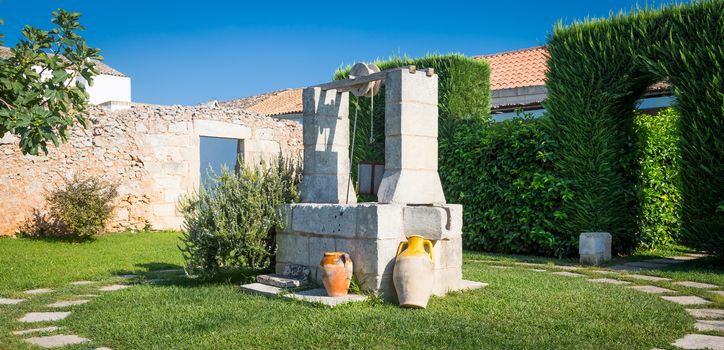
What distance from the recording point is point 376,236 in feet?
19.2

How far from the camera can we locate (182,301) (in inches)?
238

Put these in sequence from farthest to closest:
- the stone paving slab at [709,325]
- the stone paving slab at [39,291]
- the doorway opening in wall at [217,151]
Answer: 1. the doorway opening in wall at [217,151]
2. the stone paving slab at [39,291]
3. the stone paving slab at [709,325]

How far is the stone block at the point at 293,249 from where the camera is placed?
6.77 meters

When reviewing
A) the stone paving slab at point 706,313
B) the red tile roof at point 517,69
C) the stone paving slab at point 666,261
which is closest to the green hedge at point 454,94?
the red tile roof at point 517,69

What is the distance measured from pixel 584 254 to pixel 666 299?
289 cm

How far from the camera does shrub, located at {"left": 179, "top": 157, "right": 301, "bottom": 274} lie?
23.0ft

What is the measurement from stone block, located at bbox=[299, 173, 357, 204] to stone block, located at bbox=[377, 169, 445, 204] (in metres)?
0.77

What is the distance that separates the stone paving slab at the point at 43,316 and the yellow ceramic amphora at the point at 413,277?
289cm

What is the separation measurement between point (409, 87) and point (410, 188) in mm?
995

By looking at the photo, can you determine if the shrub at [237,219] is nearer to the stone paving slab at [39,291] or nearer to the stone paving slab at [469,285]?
the stone paving slab at [39,291]

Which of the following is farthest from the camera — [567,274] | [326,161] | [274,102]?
[274,102]

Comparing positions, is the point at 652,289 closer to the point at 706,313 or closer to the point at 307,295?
the point at 706,313

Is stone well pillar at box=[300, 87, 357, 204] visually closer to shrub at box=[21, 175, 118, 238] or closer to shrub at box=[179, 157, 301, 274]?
shrub at box=[179, 157, 301, 274]

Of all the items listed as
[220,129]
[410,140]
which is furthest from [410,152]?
[220,129]
